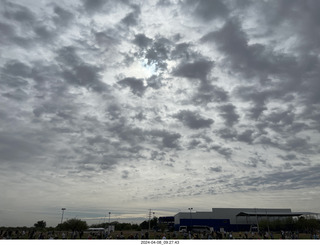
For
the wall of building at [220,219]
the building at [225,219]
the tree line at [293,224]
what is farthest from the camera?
the wall of building at [220,219]

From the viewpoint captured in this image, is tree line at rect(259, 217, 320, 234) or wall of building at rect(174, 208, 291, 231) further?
wall of building at rect(174, 208, 291, 231)

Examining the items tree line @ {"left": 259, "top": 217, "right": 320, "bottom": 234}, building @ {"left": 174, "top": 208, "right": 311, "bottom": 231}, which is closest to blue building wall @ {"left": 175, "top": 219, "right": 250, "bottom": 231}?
building @ {"left": 174, "top": 208, "right": 311, "bottom": 231}

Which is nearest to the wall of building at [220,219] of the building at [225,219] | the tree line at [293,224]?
the building at [225,219]

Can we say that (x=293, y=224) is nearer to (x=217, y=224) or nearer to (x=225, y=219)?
(x=225, y=219)

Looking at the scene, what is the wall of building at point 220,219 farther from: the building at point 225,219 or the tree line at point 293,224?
the tree line at point 293,224

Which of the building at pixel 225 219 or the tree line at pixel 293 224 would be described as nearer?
the tree line at pixel 293 224

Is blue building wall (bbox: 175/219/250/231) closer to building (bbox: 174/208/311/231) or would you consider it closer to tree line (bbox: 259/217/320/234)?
building (bbox: 174/208/311/231)

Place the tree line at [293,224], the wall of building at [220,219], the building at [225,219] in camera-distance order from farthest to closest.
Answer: the wall of building at [220,219], the building at [225,219], the tree line at [293,224]

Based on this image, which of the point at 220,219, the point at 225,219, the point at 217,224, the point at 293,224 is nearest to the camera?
the point at 293,224

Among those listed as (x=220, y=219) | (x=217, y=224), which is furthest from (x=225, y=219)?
(x=217, y=224)

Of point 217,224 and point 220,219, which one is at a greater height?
point 220,219

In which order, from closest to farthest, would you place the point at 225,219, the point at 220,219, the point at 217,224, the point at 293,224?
the point at 293,224 < the point at 217,224 < the point at 220,219 < the point at 225,219

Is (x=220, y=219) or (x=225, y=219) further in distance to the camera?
(x=225, y=219)
